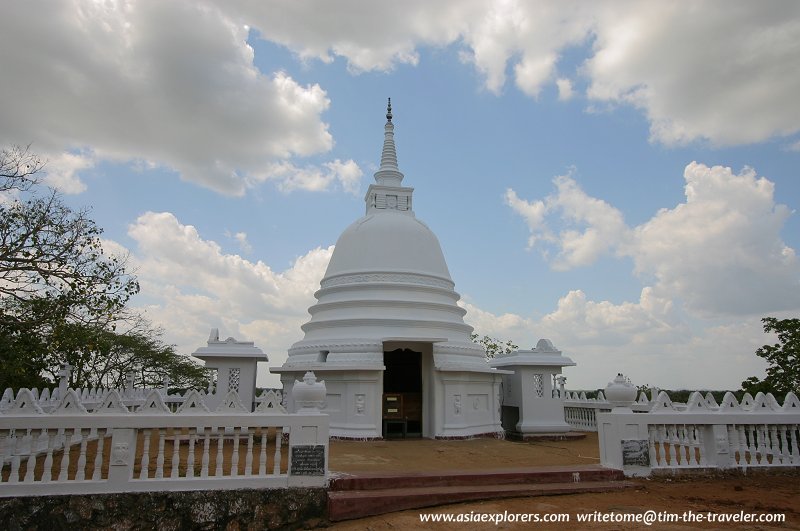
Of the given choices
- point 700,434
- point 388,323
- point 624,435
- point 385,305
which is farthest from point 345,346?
point 700,434

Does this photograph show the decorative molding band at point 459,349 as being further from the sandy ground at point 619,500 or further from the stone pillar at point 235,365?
the stone pillar at point 235,365

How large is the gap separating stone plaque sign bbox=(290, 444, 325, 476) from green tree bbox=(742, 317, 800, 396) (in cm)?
1715

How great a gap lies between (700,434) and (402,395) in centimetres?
950

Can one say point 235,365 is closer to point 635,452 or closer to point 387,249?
point 387,249

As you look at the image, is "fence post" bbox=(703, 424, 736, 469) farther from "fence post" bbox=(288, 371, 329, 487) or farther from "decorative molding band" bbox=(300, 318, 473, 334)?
"decorative molding band" bbox=(300, 318, 473, 334)

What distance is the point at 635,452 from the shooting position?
11.0 meters

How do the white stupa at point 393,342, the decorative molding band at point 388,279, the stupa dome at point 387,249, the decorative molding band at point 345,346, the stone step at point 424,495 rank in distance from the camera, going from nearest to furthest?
the stone step at point 424,495 → the white stupa at point 393,342 → the decorative molding band at point 345,346 → the decorative molding band at point 388,279 → the stupa dome at point 387,249

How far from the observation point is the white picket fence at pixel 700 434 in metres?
11.1

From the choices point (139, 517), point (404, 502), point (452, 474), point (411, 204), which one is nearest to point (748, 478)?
point (452, 474)

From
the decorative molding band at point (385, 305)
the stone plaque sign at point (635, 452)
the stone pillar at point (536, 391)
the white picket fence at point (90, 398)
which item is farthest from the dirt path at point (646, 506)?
the decorative molding band at point (385, 305)

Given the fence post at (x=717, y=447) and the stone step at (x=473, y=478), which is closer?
the stone step at (x=473, y=478)

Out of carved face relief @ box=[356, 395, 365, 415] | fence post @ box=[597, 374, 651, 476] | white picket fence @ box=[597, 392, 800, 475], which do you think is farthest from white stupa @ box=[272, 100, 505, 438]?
white picket fence @ box=[597, 392, 800, 475]

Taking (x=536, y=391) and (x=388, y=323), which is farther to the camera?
(x=536, y=391)

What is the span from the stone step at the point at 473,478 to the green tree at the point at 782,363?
11.9 metres
